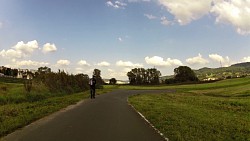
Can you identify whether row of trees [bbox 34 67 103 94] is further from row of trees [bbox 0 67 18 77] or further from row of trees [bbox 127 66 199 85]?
row of trees [bbox 127 66 199 85]

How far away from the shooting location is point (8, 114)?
53.1 feet

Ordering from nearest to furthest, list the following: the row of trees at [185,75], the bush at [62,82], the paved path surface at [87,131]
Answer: the paved path surface at [87,131]
the bush at [62,82]
the row of trees at [185,75]

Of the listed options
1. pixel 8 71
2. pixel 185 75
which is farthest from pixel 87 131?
pixel 185 75

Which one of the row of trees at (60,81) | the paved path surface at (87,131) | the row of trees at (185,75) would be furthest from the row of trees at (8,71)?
the paved path surface at (87,131)

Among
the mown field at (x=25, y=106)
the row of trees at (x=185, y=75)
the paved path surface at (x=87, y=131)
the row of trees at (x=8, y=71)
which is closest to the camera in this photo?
the paved path surface at (x=87, y=131)

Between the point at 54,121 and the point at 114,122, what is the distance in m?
2.52

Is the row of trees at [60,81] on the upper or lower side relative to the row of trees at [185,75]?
lower

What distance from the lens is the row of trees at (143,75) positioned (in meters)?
133

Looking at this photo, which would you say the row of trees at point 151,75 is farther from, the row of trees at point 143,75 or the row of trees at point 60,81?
the row of trees at point 60,81

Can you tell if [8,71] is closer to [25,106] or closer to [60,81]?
[60,81]

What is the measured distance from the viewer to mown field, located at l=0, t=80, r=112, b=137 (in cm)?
1358

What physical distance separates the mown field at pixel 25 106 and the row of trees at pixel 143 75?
99.8 m

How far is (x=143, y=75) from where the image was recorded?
134875 millimetres

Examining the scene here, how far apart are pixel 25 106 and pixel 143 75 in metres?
115
